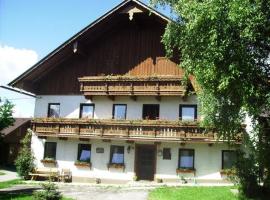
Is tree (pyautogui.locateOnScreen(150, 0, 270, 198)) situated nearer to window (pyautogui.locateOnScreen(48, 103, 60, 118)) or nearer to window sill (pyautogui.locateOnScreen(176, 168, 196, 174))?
window sill (pyautogui.locateOnScreen(176, 168, 196, 174))

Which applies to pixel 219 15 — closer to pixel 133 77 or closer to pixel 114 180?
pixel 133 77

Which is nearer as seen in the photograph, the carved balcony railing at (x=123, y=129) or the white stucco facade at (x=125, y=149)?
the carved balcony railing at (x=123, y=129)

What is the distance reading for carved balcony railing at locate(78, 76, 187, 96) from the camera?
90.7 feet

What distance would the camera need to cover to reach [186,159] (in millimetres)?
27969

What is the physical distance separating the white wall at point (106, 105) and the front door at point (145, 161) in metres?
2.26

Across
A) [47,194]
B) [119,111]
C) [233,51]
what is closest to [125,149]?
[119,111]

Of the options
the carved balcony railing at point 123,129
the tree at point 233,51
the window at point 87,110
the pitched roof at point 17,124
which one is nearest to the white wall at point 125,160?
the carved balcony railing at point 123,129

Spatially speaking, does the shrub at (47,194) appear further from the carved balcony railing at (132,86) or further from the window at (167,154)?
the carved balcony railing at (132,86)

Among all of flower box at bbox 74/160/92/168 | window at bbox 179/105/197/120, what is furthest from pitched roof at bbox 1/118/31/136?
window at bbox 179/105/197/120

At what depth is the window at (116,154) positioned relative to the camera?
29141 millimetres

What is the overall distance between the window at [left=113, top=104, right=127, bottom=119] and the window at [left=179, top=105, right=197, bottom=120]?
4.09 metres

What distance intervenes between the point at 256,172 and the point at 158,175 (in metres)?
8.90

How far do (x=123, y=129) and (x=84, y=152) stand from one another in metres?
4.16

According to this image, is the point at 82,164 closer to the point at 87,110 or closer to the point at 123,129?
the point at 87,110
